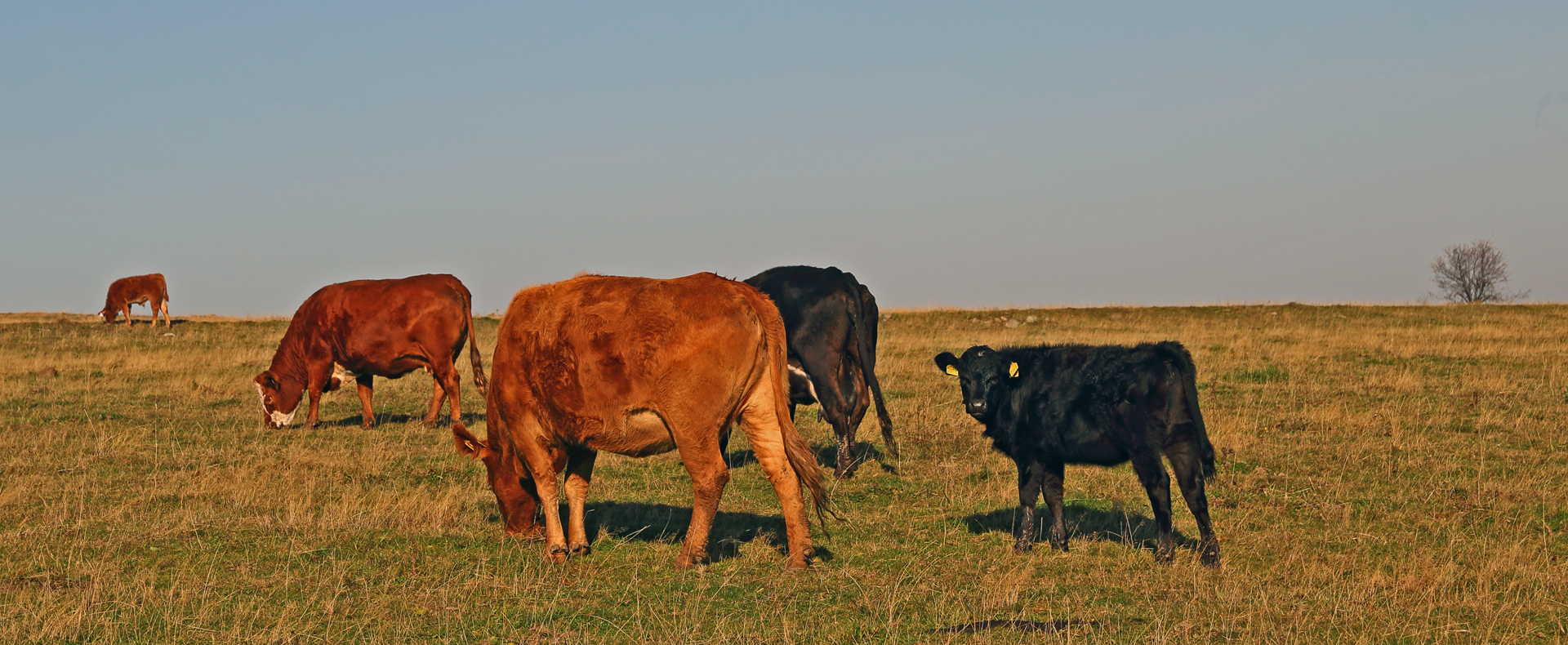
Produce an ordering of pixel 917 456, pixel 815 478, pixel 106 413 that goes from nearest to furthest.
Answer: pixel 815 478, pixel 917 456, pixel 106 413

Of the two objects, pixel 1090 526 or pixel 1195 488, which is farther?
pixel 1090 526

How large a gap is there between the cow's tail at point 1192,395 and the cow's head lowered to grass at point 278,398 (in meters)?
11.5

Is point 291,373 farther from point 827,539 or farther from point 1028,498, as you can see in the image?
point 1028,498

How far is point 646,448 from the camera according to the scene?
Answer: 7148 mm

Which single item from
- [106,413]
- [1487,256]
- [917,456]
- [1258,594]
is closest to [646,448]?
[1258,594]

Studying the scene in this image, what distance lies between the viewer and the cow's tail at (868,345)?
10.9 m

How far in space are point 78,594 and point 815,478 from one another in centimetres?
434

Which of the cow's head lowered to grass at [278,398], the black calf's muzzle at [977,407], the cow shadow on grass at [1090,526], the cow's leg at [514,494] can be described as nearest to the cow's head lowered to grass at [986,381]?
the black calf's muzzle at [977,407]

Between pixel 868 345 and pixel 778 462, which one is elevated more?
pixel 868 345

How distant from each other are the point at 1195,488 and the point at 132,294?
35.8 meters

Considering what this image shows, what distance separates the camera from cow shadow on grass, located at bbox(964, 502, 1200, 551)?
7.99 m

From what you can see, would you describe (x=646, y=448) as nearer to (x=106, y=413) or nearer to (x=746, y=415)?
(x=746, y=415)

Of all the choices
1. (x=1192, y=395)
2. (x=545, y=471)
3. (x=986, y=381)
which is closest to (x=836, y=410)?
(x=986, y=381)

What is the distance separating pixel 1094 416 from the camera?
7.64 meters
